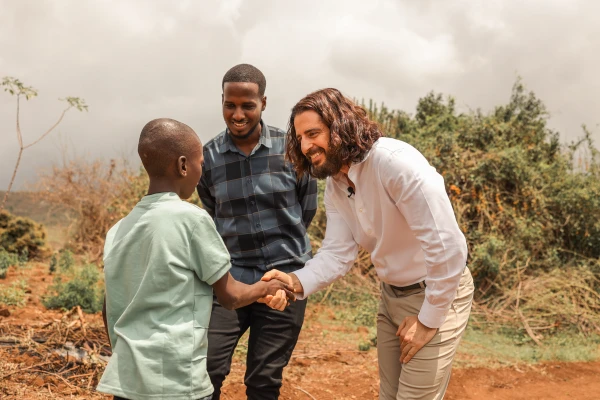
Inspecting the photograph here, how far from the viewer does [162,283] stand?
81.1 inches

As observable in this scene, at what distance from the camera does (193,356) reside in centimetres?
212

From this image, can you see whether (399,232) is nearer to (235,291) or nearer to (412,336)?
(412,336)

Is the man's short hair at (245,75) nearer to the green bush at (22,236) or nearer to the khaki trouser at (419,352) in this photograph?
the khaki trouser at (419,352)

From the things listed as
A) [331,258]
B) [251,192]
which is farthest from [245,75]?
[331,258]

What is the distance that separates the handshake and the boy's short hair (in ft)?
2.75

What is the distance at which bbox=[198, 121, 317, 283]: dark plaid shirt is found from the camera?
10.3ft

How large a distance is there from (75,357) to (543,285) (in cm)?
650

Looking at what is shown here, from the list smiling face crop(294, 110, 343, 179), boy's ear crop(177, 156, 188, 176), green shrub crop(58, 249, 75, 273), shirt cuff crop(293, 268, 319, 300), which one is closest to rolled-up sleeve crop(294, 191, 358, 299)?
shirt cuff crop(293, 268, 319, 300)

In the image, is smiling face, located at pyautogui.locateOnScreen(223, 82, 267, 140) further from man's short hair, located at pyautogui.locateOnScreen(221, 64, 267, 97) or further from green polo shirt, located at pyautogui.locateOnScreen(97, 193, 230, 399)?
green polo shirt, located at pyautogui.locateOnScreen(97, 193, 230, 399)

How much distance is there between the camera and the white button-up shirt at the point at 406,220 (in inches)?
93.0

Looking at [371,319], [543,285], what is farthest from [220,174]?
[543,285]

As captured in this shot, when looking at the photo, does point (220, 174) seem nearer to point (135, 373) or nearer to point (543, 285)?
point (135, 373)

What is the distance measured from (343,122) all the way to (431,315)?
895 mm

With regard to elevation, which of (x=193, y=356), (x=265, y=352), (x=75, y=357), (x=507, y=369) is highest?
(x=193, y=356)
